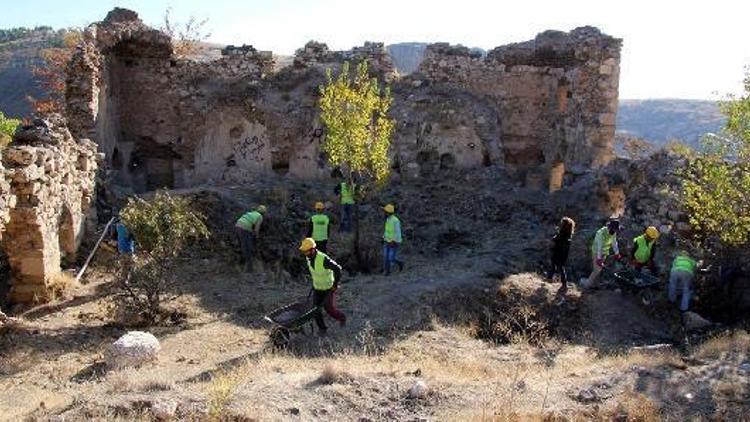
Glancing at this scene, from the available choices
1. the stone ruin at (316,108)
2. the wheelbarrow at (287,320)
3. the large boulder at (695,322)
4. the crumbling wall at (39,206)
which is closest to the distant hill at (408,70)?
the stone ruin at (316,108)

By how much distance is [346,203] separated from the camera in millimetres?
17031

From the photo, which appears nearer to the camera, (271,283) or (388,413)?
(388,413)

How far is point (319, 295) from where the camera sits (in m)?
10.5

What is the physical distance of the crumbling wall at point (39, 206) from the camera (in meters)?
12.0

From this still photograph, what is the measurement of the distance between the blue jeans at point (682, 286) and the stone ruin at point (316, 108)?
8063 mm

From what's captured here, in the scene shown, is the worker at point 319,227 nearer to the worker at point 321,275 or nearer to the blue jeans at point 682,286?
the worker at point 321,275

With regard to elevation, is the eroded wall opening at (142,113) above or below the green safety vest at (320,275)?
above

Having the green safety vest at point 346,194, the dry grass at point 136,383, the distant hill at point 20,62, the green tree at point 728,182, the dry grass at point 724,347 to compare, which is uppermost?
the distant hill at point 20,62

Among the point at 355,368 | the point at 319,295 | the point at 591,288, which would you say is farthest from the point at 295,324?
the point at 591,288

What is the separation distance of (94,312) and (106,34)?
10.3 meters

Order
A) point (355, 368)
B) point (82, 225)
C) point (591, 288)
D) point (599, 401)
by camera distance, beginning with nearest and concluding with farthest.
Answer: point (599, 401), point (355, 368), point (591, 288), point (82, 225)

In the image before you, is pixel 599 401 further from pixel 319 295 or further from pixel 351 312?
pixel 351 312

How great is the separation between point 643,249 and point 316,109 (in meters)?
11.1

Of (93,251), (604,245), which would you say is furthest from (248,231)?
(604,245)
